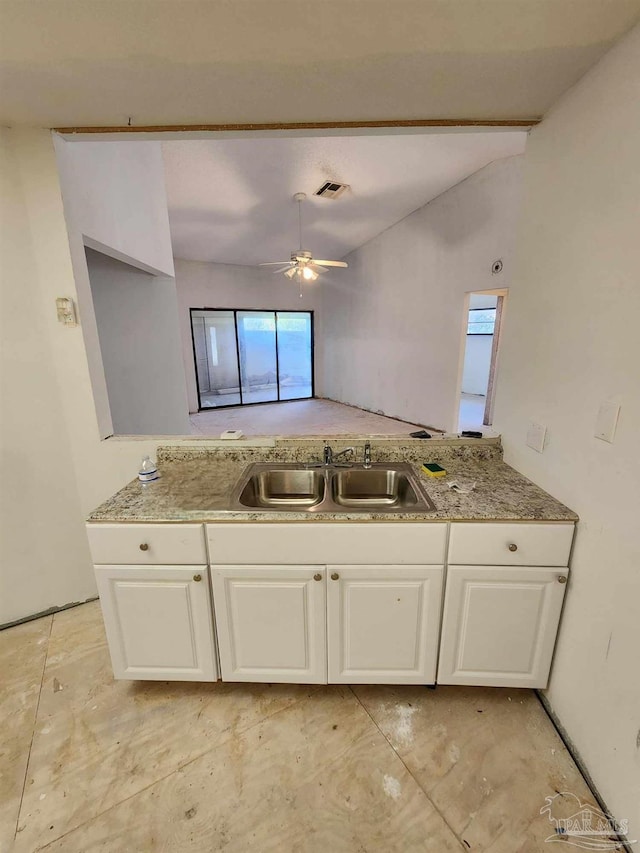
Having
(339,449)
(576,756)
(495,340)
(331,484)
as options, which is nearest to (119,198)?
(339,449)

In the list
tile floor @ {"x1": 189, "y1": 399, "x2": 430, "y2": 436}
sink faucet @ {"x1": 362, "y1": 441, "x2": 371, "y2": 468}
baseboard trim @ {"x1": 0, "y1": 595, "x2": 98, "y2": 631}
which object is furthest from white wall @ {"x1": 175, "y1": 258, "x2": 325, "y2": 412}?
sink faucet @ {"x1": 362, "y1": 441, "x2": 371, "y2": 468}

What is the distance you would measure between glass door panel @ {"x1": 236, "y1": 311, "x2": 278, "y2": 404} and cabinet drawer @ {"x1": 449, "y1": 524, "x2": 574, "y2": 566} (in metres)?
6.64

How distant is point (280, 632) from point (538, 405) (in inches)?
54.4

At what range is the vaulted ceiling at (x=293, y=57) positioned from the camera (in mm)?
904

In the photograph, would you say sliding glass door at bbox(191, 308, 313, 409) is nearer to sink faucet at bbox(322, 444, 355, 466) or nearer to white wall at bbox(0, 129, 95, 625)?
white wall at bbox(0, 129, 95, 625)

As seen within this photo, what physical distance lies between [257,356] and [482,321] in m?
5.24

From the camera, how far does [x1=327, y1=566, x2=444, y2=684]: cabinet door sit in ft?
4.19

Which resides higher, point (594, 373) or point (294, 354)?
point (594, 373)

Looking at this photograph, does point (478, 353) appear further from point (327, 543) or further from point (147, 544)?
point (147, 544)

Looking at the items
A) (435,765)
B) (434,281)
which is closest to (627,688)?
(435,765)

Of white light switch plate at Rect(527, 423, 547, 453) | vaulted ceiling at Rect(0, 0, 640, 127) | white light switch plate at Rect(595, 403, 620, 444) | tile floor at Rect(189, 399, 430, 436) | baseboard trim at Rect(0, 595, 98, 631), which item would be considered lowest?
Result: baseboard trim at Rect(0, 595, 98, 631)

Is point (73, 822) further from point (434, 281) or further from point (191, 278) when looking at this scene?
point (191, 278)

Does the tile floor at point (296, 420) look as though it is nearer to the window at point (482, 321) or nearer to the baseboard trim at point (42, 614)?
the baseboard trim at point (42, 614)

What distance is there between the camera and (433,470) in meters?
1.57
